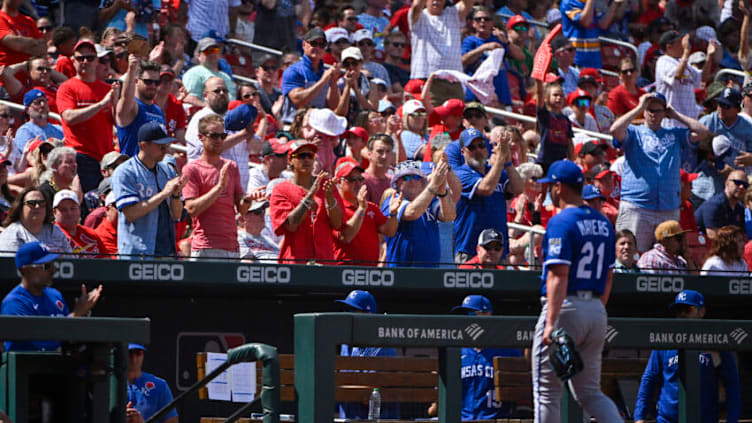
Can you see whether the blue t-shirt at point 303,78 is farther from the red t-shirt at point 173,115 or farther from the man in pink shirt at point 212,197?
the man in pink shirt at point 212,197

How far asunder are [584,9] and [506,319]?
418 inches

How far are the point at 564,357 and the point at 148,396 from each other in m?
2.65

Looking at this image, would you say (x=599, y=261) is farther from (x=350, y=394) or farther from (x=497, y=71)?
(x=497, y=71)

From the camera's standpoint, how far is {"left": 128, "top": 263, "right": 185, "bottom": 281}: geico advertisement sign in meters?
7.64

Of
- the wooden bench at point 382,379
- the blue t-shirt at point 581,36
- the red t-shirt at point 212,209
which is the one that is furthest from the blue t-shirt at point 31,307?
the blue t-shirt at point 581,36

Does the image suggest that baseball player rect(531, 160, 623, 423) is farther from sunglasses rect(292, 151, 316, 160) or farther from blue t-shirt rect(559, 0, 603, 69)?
blue t-shirt rect(559, 0, 603, 69)

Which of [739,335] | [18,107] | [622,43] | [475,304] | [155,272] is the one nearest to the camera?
[739,335]

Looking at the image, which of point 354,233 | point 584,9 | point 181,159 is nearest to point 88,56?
point 181,159

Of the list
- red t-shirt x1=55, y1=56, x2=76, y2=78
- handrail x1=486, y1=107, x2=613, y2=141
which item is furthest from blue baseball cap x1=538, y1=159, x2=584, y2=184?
handrail x1=486, y1=107, x2=613, y2=141

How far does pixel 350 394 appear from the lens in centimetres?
616

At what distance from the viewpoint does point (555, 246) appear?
5.74m

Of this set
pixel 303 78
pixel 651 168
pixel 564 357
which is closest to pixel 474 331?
pixel 564 357

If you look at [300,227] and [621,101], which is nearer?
[300,227]

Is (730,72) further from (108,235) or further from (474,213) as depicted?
(108,235)
